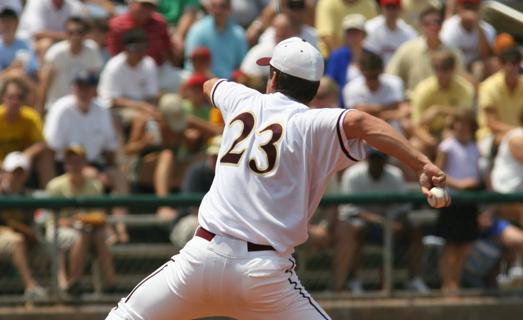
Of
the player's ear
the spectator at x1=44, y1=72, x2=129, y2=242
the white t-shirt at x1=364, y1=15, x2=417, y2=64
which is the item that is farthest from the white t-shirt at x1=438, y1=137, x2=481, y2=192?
the player's ear

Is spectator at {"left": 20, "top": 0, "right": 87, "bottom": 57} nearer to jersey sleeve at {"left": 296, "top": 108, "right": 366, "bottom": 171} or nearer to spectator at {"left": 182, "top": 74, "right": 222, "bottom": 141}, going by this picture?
spectator at {"left": 182, "top": 74, "right": 222, "bottom": 141}

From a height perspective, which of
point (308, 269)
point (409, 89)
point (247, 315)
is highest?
point (247, 315)

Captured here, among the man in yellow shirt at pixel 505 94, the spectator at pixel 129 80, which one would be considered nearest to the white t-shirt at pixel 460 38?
the man in yellow shirt at pixel 505 94

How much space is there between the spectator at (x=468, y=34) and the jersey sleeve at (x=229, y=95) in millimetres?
6592

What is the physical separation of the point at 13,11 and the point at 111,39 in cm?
97

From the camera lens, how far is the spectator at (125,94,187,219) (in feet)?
34.3

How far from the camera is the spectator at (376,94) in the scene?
10.8m

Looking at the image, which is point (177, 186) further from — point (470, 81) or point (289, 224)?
point (289, 224)

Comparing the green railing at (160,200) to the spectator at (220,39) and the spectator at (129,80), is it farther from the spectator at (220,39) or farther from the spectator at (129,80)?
the spectator at (220,39)

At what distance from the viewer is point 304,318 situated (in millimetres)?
5504

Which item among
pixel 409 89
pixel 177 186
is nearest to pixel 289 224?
pixel 177 186

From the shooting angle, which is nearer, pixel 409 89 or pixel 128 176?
pixel 128 176

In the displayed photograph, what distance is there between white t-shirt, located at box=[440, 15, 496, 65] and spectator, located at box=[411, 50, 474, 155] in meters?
1.09

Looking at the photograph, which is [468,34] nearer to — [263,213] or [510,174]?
[510,174]
